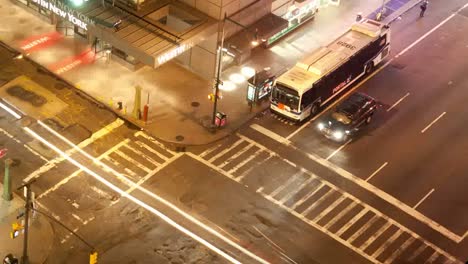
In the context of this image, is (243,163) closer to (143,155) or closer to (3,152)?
(143,155)

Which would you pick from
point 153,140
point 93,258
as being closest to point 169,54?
point 153,140

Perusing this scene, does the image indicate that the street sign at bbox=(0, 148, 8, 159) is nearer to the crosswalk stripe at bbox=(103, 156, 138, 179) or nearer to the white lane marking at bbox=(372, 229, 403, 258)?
the crosswalk stripe at bbox=(103, 156, 138, 179)

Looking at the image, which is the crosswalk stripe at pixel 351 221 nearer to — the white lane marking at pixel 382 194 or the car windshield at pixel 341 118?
the white lane marking at pixel 382 194

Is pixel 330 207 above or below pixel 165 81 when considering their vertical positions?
below

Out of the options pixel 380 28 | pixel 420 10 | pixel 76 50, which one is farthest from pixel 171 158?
pixel 420 10

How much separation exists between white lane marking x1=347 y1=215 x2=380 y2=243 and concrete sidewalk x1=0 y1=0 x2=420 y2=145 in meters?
11.5

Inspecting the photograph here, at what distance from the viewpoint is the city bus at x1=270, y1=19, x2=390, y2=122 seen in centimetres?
5209

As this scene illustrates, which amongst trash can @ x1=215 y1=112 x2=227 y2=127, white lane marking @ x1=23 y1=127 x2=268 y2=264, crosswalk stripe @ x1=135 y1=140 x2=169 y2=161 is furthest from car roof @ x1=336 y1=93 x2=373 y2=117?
white lane marking @ x1=23 y1=127 x2=268 y2=264

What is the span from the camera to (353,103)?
52.8 meters

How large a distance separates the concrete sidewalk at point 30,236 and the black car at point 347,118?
19865mm

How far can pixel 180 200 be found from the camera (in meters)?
45.3

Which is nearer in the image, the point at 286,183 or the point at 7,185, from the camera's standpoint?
the point at 7,185

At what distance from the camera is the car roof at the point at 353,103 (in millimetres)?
51994

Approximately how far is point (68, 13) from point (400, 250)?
88.4 feet
